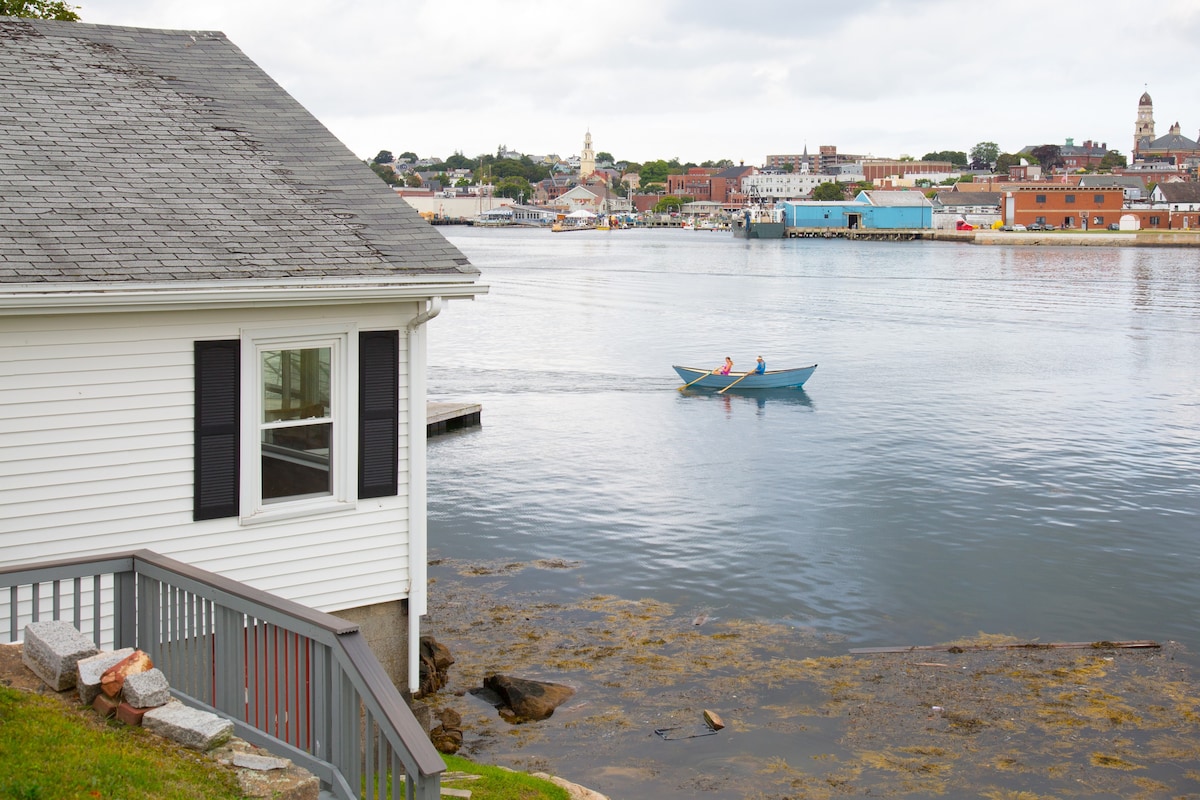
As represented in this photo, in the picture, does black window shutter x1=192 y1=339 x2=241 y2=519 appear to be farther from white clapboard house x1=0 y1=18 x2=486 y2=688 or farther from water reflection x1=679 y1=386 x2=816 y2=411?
water reflection x1=679 y1=386 x2=816 y2=411

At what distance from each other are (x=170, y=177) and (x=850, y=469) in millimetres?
24582

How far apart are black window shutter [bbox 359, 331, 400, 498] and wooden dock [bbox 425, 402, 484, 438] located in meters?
24.6

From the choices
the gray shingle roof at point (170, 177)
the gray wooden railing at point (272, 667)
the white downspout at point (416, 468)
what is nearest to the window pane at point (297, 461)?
the white downspout at point (416, 468)

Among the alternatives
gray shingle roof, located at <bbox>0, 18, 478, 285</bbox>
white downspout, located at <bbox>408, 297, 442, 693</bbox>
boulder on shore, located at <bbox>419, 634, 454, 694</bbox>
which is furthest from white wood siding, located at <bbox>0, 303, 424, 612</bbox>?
boulder on shore, located at <bbox>419, 634, 454, 694</bbox>

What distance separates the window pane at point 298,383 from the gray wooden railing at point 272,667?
312 centimetres

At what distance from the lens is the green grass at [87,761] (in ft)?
21.9

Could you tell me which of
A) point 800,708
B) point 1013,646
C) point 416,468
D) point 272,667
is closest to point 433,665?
point 800,708

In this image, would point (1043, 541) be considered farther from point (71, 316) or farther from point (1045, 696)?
point (71, 316)

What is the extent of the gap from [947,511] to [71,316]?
73.4ft

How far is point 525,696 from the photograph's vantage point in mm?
16109

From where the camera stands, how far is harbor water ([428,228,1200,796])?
2230cm

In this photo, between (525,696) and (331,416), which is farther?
(525,696)

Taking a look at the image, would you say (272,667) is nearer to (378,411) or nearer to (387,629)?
(378,411)

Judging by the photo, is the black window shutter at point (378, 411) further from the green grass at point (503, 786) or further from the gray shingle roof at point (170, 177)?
the green grass at point (503, 786)
